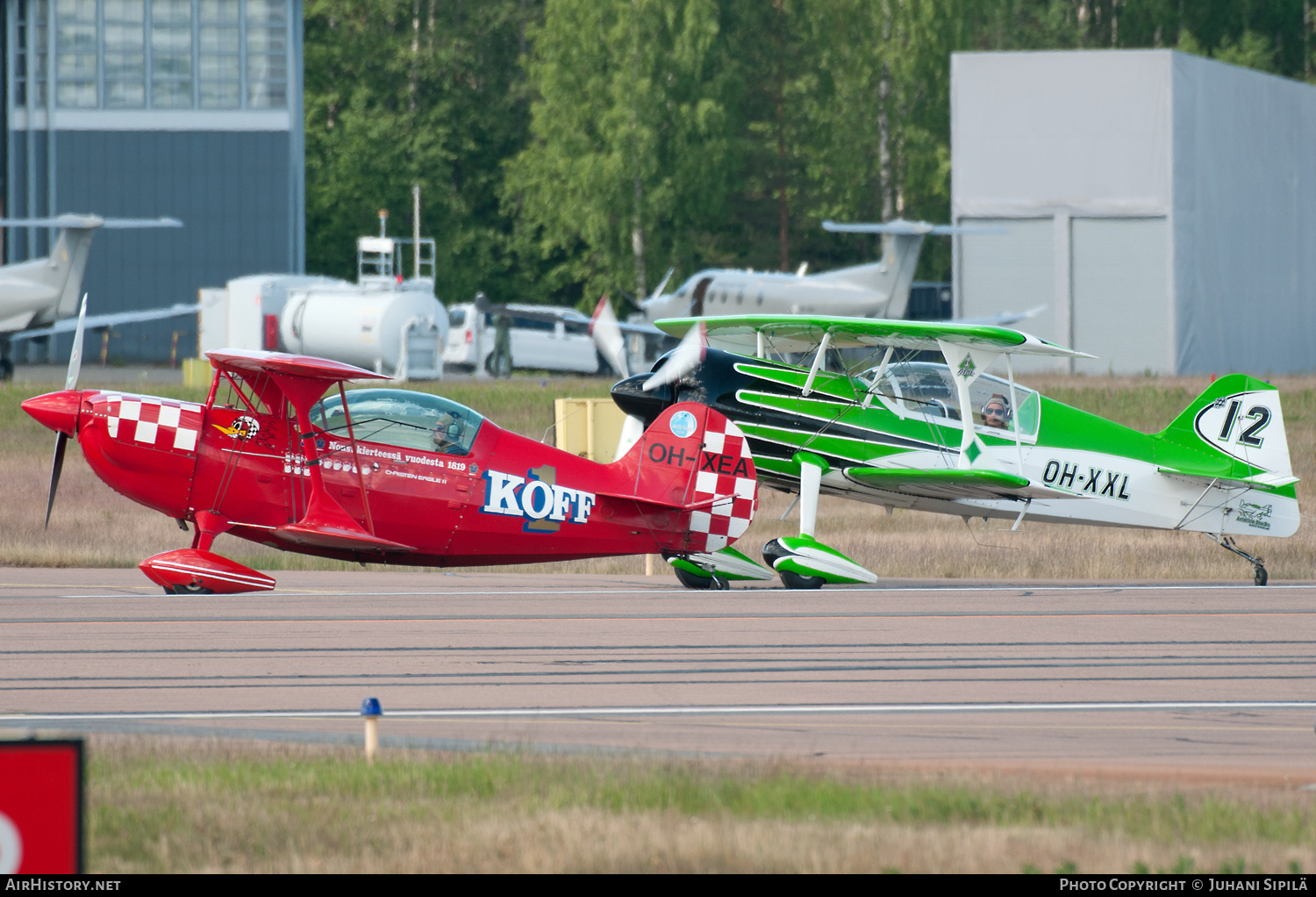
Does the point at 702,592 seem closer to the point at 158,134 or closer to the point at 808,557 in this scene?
the point at 808,557

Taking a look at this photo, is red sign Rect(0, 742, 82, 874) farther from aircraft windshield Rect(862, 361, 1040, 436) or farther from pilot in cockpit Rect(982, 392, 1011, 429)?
pilot in cockpit Rect(982, 392, 1011, 429)

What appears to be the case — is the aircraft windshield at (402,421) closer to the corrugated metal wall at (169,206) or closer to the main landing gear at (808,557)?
the main landing gear at (808,557)

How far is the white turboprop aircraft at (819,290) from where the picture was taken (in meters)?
40.5

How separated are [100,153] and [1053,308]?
95.6 ft

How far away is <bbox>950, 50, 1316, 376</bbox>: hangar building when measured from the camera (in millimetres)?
42844

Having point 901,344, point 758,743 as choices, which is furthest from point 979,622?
point 758,743

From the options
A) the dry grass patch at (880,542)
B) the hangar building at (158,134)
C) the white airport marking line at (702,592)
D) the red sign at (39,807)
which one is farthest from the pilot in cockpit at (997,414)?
the hangar building at (158,134)

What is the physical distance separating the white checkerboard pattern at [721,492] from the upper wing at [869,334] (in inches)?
52.2

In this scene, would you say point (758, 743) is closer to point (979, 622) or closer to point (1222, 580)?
point (979, 622)

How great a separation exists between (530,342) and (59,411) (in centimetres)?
3163

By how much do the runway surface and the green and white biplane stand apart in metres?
1.06

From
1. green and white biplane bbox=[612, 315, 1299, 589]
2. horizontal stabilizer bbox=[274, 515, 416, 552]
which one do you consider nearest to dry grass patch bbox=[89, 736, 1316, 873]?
horizontal stabilizer bbox=[274, 515, 416, 552]

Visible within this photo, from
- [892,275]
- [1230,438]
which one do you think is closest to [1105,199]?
[892,275]
